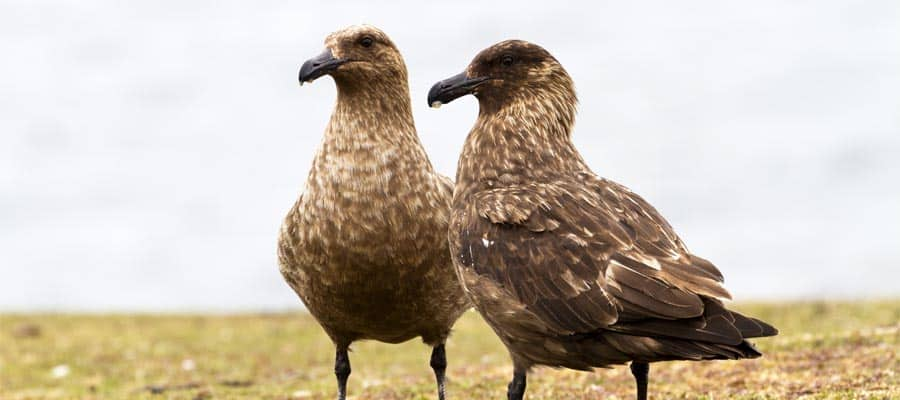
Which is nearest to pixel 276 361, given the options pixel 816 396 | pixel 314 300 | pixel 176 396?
pixel 176 396

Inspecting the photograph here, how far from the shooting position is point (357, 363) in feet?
50.9

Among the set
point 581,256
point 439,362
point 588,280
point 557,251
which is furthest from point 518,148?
point 439,362

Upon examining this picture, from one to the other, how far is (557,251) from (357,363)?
9.48 metres

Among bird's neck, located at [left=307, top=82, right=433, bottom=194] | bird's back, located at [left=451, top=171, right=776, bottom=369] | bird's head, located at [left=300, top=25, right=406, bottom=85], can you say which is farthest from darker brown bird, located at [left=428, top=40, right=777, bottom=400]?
bird's head, located at [left=300, top=25, right=406, bottom=85]

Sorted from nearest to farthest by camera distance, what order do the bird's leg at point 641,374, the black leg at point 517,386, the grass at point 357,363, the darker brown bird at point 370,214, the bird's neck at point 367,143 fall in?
the black leg at point 517,386 → the bird's leg at point 641,374 → the darker brown bird at point 370,214 → the bird's neck at point 367,143 → the grass at point 357,363

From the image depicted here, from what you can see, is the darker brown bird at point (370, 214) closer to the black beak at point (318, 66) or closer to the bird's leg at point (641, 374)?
the black beak at point (318, 66)

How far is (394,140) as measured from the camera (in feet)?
26.2

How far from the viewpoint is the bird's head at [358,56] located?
781cm

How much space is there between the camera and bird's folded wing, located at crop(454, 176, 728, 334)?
20.1 feet

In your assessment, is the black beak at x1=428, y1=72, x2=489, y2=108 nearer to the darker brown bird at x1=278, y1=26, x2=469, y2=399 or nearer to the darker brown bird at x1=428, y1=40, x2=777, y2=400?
the darker brown bird at x1=428, y1=40, x2=777, y2=400

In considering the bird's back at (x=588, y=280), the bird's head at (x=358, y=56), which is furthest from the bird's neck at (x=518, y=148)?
the bird's head at (x=358, y=56)

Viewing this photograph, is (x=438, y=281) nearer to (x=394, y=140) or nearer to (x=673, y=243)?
(x=394, y=140)

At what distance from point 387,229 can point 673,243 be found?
2131mm

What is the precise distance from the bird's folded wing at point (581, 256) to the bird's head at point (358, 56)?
1.54m
